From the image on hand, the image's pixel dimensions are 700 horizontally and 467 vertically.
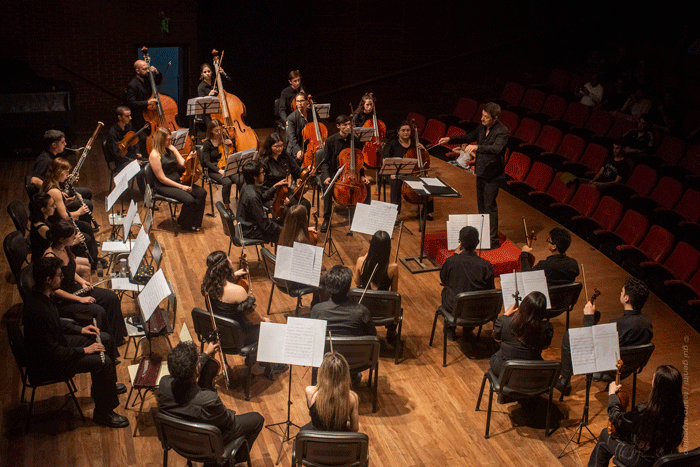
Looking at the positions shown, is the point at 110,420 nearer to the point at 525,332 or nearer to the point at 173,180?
the point at 525,332

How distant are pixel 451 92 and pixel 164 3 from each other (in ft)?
17.8

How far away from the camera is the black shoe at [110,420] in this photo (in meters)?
4.83

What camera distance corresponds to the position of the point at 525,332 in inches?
182

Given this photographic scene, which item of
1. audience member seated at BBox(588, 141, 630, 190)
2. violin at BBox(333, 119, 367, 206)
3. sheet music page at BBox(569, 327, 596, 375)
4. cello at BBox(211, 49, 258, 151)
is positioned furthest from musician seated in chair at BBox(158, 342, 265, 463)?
audience member seated at BBox(588, 141, 630, 190)

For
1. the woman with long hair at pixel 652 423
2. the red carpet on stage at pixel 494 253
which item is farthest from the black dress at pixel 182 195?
the woman with long hair at pixel 652 423

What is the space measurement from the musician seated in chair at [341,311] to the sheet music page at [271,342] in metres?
0.52

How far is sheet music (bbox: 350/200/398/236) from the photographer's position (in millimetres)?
6098

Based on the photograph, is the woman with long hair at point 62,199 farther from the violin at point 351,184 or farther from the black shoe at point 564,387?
the black shoe at point 564,387

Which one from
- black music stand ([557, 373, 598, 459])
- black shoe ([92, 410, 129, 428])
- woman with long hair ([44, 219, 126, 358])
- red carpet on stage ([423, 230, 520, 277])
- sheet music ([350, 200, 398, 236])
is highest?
sheet music ([350, 200, 398, 236])

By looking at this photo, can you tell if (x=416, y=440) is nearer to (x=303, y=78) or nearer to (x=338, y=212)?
(x=338, y=212)

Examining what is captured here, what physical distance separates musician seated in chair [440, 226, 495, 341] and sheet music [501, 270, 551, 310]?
36cm

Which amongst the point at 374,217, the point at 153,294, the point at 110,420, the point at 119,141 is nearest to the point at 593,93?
the point at 374,217

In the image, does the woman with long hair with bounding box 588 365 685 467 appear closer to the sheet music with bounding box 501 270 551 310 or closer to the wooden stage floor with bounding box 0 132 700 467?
the wooden stage floor with bounding box 0 132 700 467

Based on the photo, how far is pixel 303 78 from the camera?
39.7ft
